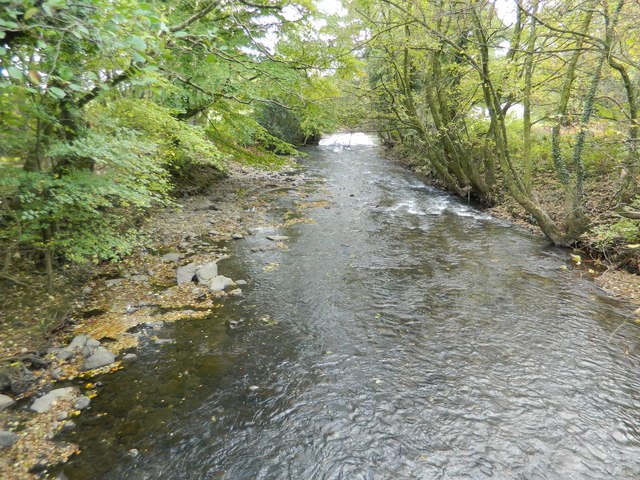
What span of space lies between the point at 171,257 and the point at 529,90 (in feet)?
38.1

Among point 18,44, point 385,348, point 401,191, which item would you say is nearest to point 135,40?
point 18,44

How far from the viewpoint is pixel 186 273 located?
7645 millimetres

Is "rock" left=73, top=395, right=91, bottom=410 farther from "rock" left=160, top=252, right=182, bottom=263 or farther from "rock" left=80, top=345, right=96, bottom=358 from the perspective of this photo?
"rock" left=160, top=252, right=182, bottom=263

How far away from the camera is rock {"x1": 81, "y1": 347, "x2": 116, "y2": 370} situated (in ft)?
15.7

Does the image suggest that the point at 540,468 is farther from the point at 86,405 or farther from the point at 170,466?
the point at 86,405

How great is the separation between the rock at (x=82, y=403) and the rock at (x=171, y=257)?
455cm

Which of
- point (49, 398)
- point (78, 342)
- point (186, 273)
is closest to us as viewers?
point (49, 398)

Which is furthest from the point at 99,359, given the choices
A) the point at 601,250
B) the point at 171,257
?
the point at 601,250

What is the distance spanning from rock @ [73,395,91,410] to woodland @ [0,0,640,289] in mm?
2442

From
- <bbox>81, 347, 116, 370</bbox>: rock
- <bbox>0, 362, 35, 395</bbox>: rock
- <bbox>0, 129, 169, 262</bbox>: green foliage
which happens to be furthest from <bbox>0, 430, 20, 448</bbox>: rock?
<bbox>0, 129, 169, 262</bbox>: green foliage

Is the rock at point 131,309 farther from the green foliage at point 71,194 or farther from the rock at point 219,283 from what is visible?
the rock at point 219,283

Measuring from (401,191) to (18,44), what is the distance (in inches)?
627

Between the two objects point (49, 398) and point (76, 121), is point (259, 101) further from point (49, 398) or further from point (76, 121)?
point (49, 398)

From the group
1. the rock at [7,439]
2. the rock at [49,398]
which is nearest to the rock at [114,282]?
the rock at [49,398]
